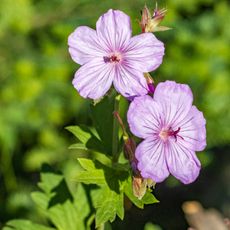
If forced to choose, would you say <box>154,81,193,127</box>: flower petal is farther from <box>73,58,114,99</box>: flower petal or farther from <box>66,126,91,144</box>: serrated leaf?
<box>66,126,91,144</box>: serrated leaf

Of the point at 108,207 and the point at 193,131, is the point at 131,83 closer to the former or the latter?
the point at 193,131

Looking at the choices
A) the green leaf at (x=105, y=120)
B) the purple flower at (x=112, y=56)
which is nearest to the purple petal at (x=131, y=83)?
the purple flower at (x=112, y=56)

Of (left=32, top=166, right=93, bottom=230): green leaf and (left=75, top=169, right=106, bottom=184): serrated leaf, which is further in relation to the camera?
(left=32, top=166, right=93, bottom=230): green leaf

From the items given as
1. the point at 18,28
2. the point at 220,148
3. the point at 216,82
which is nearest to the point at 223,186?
the point at 220,148

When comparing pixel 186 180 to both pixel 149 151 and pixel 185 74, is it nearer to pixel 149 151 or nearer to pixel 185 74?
pixel 149 151

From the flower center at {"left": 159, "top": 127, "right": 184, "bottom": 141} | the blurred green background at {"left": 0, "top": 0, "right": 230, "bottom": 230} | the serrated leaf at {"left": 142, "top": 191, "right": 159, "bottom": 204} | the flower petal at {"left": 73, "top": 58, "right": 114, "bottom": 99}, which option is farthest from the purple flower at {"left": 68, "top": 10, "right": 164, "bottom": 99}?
the blurred green background at {"left": 0, "top": 0, "right": 230, "bottom": 230}

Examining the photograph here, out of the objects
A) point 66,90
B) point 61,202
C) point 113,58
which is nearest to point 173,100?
point 113,58

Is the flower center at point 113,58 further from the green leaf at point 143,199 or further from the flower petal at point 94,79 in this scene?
the green leaf at point 143,199
